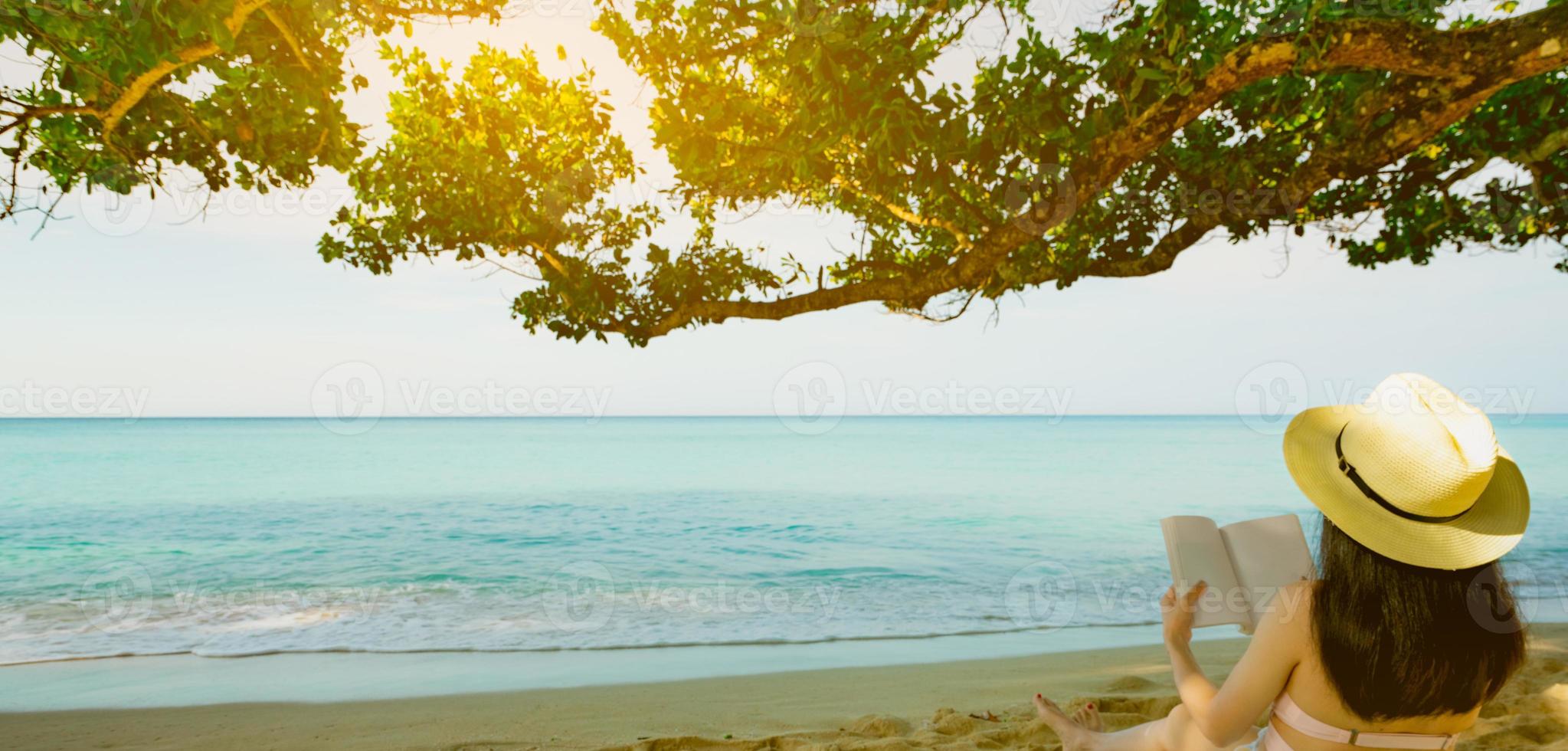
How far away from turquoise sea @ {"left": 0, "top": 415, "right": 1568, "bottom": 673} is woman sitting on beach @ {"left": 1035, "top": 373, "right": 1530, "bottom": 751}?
866 mm

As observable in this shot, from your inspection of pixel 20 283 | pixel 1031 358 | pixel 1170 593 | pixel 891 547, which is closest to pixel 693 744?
pixel 1170 593

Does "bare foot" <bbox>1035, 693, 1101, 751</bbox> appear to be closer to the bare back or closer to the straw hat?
the bare back

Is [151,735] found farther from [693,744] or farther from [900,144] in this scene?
[900,144]

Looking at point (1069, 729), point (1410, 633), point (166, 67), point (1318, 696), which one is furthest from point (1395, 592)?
point (166, 67)

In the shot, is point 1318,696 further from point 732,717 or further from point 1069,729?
point 732,717

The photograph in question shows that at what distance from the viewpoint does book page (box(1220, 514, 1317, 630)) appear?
2.40 meters

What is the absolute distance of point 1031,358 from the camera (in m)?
27.0

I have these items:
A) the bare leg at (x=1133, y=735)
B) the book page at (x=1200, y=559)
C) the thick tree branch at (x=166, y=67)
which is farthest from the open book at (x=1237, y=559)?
the thick tree branch at (x=166, y=67)

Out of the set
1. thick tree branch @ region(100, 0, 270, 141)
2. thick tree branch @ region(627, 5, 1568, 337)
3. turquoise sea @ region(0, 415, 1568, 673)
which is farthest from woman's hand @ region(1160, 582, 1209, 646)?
thick tree branch @ region(100, 0, 270, 141)

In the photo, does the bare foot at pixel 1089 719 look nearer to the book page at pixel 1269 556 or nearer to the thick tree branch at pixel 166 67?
the book page at pixel 1269 556

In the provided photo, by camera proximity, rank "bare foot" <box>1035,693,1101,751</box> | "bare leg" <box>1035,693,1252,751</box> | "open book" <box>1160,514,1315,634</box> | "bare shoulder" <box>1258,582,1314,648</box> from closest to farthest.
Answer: "bare shoulder" <box>1258,582,1314,648</box>
"open book" <box>1160,514,1315,634</box>
"bare leg" <box>1035,693,1252,751</box>
"bare foot" <box>1035,693,1101,751</box>

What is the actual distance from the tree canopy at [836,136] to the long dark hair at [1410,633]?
279cm

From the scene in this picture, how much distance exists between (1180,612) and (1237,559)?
0.22 meters

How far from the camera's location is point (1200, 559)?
8.05ft
